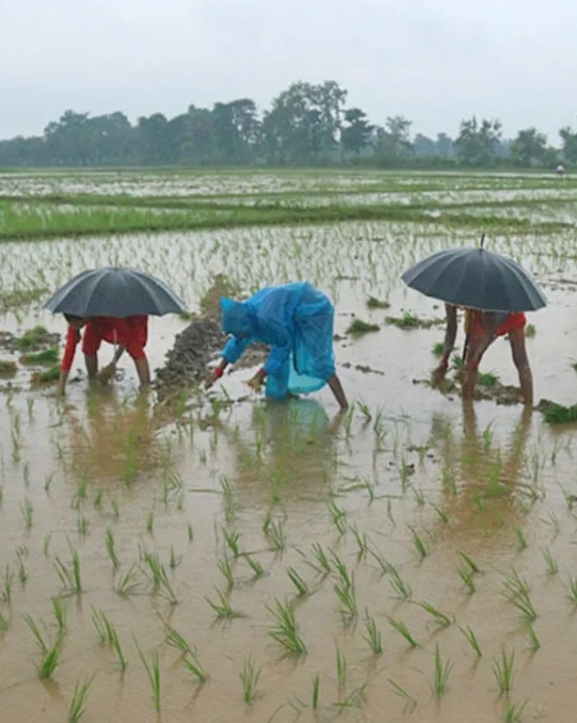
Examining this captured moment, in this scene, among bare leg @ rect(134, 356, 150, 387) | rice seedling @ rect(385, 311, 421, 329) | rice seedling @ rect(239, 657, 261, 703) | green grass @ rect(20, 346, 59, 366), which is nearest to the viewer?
rice seedling @ rect(239, 657, 261, 703)

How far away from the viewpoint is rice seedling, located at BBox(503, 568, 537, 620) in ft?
9.46

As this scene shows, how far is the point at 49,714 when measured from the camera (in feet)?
7.86

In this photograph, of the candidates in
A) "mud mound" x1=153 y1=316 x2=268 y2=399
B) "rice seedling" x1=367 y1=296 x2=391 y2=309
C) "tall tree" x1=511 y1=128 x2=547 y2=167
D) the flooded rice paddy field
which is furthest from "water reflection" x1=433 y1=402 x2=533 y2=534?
"tall tree" x1=511 y1=128 x2=547 y2=167

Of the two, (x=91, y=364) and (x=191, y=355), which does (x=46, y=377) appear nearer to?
(x=91, y=364)

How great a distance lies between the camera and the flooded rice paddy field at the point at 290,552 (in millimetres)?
2506

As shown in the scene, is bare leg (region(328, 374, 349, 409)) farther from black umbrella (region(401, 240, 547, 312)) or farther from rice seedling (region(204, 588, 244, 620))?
rice seedling (region(204, 588, 244, 620))

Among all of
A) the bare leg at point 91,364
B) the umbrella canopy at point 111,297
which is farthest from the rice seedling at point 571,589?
the bare leg at point 91,364

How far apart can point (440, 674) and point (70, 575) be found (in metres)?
1.31

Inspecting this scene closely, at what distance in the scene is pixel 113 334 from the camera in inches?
227

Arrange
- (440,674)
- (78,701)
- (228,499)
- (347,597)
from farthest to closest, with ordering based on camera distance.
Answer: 1. (228,499)
2. (347,597)
3. (440,674)
4. (78,701)

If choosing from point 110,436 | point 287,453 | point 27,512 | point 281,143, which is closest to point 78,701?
point 27,512

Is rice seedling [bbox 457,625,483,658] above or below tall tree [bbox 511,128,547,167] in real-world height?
below

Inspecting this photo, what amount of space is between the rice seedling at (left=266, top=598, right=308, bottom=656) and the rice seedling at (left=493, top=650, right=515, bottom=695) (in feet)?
1.76

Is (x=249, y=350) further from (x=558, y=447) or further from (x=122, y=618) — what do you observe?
(x=122, y=618)
